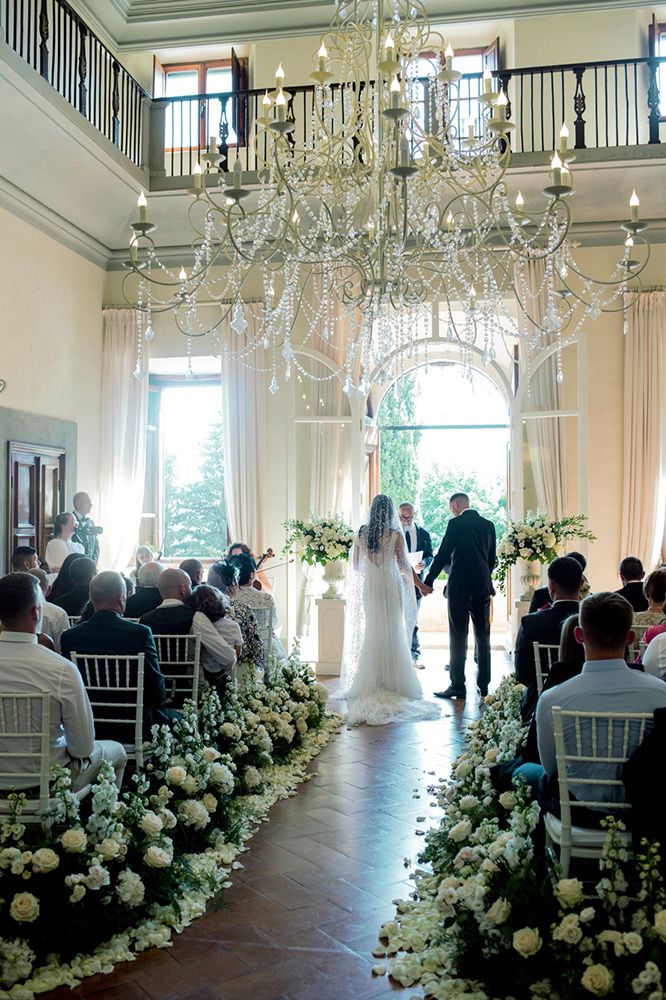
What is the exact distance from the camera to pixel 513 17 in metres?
10.1

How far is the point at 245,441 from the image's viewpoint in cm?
1023

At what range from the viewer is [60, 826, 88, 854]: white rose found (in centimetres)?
305

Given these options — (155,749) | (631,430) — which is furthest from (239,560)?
(631,430)

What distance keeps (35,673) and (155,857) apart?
0.82 meters

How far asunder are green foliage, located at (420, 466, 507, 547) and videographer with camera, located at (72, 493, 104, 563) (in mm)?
7090

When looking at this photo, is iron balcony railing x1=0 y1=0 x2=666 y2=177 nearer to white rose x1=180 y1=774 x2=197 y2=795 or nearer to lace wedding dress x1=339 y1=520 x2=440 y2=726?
lace wedding dress x1=339 y1=520 x2=440 y2=726

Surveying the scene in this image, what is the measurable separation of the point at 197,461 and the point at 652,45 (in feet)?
23.5

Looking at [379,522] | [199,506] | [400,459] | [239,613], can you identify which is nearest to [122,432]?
[199,506]

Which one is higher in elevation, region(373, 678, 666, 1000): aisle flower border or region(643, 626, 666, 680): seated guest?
region(643, 626, 666, 680): seated guest

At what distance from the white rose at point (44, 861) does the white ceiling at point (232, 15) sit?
32.3 ft

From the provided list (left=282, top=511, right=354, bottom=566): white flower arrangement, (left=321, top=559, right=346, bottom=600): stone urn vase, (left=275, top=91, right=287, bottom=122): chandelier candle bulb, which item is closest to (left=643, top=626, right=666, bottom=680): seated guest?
(left=275, top=91, right=287, bottom=122): chandelier candle bulb

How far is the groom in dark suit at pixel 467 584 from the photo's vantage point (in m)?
A: 7.64

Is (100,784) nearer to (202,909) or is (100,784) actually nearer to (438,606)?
(202,909)

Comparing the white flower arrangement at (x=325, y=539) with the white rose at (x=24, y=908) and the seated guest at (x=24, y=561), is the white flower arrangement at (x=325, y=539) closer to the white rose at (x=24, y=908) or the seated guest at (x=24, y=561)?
the seated guest at (x=24, y=561)
